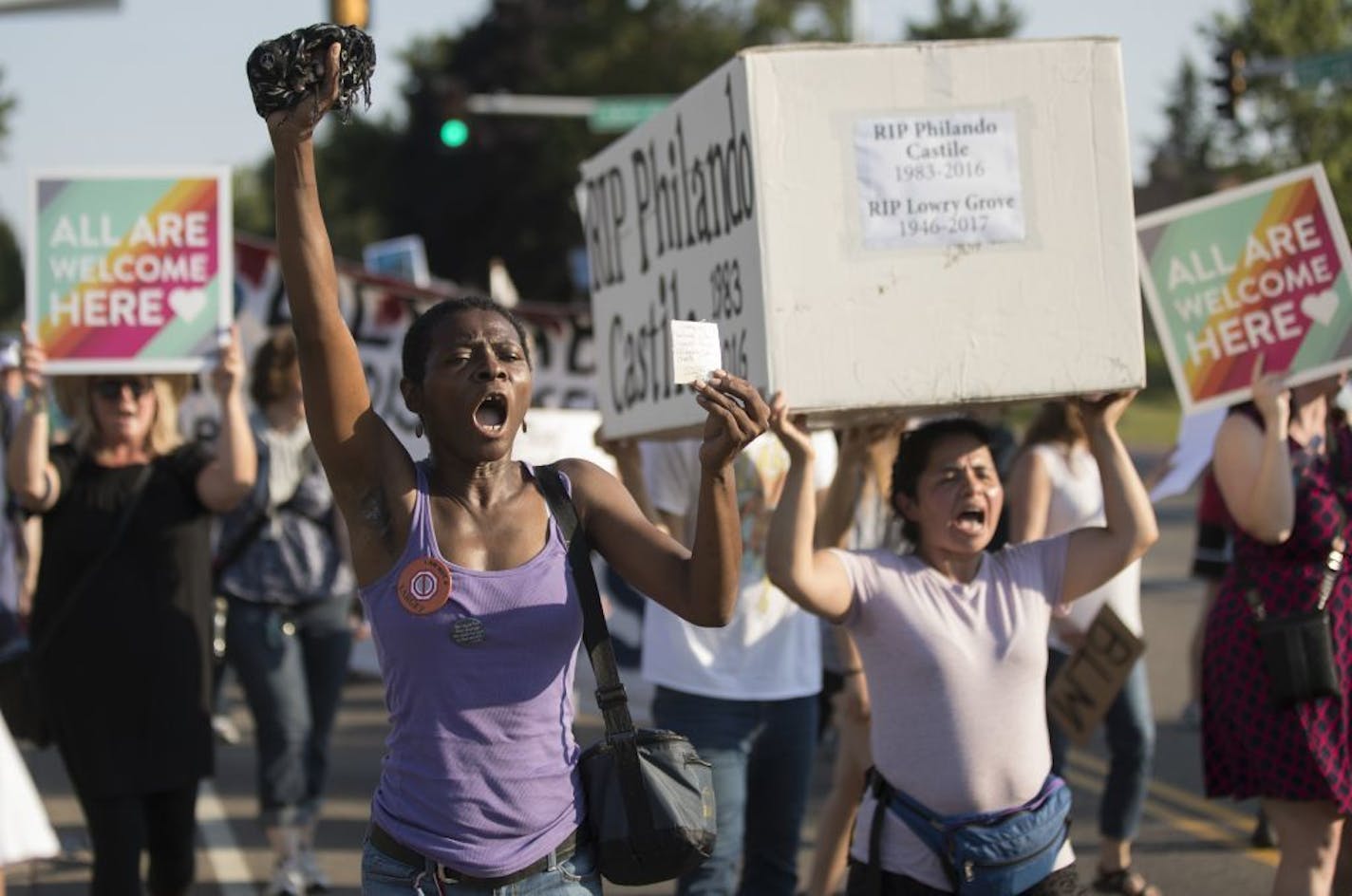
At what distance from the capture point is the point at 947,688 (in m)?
4.44

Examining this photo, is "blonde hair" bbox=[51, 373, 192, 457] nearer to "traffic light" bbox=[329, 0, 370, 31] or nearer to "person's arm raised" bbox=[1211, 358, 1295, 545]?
"person's arm raised" bbox=[1211, 358, 1295, 545]

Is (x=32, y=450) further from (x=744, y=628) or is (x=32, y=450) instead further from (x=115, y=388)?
(x=744, y=628)

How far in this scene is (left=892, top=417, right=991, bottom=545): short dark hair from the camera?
4707 mm

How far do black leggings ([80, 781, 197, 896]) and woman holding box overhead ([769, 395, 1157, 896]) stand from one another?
227cm

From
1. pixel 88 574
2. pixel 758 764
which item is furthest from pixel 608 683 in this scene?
pixel 88 574

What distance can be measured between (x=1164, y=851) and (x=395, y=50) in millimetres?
68222

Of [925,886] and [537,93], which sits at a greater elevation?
[537,93]

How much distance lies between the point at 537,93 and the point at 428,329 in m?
56.8

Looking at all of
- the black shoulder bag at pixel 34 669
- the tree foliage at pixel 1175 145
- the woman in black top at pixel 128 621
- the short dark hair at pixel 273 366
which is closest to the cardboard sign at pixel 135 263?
the woman in black top at pixel 128 621

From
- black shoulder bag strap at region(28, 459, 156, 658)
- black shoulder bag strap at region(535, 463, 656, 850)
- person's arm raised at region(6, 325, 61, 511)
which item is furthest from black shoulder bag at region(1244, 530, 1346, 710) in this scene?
person's arm raised at region(6, 325, 61, 511)

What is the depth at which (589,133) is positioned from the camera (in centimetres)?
5419

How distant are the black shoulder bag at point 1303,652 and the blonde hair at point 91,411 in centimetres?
324

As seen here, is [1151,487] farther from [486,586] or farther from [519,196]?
[519,196]

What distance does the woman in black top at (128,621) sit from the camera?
5.79 meters
